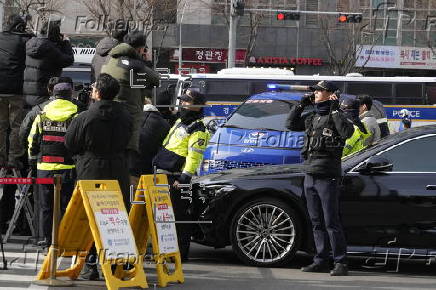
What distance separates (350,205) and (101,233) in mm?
2992

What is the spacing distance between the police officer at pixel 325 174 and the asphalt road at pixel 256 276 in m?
0.28

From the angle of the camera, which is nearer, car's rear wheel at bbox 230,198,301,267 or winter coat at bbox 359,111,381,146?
car's rear wheel at bbox 230,198,301,267

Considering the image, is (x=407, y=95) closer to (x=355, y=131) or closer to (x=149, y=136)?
(x=355, y=131)

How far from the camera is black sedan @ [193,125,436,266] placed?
968 centimetres

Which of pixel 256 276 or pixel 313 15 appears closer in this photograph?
pixel 256 276

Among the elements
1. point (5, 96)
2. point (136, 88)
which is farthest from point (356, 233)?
point (5, 96)

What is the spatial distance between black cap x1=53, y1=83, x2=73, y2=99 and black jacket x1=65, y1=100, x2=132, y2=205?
1849 millimetres

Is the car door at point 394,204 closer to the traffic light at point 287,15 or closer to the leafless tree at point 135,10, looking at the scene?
the traffic light at point 287,15

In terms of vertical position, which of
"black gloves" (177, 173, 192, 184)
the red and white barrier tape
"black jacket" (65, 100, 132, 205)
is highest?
"black jacket" (65, 100, 132, 205)

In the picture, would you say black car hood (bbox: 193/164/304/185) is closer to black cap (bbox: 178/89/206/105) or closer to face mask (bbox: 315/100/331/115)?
face mask (bbox: 315/100/331/115)

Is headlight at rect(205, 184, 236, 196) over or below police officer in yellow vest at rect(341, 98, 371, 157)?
below

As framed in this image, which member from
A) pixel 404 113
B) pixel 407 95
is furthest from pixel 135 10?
pixel 404 113

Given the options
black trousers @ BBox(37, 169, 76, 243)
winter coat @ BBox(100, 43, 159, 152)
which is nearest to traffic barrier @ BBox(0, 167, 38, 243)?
black trousers @ BBox(37, 169, 76, 243)

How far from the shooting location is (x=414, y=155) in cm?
993
